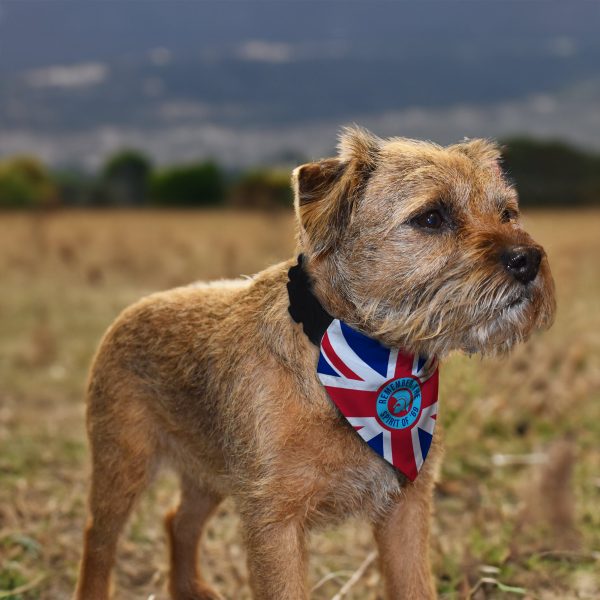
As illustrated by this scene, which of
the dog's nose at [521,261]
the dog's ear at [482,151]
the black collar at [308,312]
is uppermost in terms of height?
the dog's ear at [482,151]

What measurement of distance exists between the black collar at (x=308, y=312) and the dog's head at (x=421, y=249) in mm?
59

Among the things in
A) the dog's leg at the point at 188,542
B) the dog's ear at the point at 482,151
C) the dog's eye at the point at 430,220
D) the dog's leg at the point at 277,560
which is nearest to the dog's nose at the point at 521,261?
the dog's eye at the point at 430,220

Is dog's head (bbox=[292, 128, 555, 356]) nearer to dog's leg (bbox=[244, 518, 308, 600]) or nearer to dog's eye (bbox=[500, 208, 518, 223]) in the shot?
dog's eye (bbox=[500, 208, 518, 223])

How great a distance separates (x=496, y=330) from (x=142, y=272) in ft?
47.0

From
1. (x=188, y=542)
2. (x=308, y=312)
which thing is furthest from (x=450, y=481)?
(x=308, y=312)

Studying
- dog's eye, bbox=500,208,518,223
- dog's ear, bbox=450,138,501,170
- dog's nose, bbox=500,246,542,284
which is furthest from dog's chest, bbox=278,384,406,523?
dog's ear, bbox=450,138,501,170

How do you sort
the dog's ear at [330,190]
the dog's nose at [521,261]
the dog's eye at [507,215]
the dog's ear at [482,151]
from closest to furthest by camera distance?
the dog's nose at [521,261] < the dog's ear at [330,190] < the dog's eye at [507,215] < the dog's ear at [482,151]

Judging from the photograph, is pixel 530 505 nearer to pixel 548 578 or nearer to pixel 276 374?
pixel 548 578

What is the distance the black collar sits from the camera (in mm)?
3904

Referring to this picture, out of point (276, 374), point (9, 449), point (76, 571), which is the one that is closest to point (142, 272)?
point (9, 449)

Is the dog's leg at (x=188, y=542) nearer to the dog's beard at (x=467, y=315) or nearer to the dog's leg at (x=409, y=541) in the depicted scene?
the dog's leg at (x=409, y=541)

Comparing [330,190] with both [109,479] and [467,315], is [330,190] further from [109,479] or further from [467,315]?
[109,479]

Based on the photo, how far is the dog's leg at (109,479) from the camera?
14.8 feet

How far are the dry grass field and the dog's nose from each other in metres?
1.12
